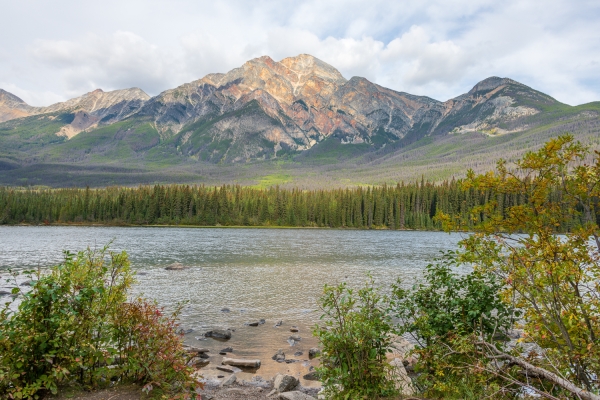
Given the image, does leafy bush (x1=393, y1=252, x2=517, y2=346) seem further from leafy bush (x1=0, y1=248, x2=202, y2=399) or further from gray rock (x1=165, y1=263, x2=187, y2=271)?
gray rock (x1=165, y1=263, x2=187, y2=271)

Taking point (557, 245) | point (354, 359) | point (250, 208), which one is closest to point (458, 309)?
point (354, 359)

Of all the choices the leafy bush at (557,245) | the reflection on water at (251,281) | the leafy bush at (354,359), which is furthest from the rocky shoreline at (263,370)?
the leafy bush at (557,245)

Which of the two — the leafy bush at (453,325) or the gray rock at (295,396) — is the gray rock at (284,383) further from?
the leafy bush at (453,325)

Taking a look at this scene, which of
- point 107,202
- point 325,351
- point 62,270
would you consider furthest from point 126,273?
point 107,202

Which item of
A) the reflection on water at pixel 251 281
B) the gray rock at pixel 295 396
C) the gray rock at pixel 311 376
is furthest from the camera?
the reflection on water at pixel 251 281

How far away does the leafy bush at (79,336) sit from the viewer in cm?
805

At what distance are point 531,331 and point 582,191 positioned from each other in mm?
3548

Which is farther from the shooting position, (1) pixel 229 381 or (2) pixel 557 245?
(1) pixel 229 381

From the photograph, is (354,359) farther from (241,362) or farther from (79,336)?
(241,362)

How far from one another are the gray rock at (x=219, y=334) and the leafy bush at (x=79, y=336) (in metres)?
13.4

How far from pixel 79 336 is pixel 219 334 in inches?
618

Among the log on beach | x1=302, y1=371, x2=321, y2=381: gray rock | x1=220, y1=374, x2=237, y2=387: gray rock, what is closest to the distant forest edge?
the log on beach

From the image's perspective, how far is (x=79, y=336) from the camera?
8.85m

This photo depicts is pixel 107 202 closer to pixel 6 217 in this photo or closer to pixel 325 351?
pixel 6 217
